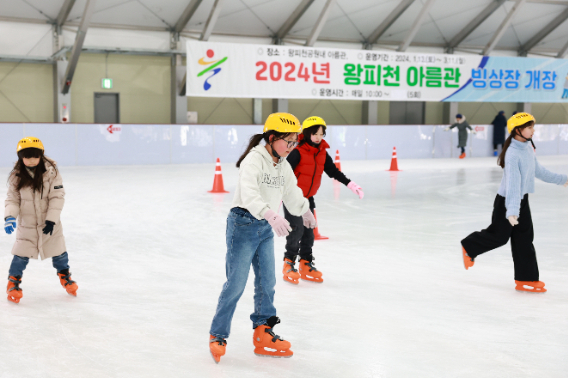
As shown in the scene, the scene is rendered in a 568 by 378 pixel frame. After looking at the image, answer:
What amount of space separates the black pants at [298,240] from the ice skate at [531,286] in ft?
5.58

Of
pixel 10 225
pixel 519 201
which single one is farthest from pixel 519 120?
pixel 10 225

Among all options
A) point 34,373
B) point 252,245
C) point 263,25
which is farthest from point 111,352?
point 263,25

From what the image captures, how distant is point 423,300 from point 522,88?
18530 millimetres

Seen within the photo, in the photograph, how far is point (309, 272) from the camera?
4.91 meters

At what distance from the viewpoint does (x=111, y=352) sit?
10.6ft

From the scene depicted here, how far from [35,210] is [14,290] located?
2.08 feet

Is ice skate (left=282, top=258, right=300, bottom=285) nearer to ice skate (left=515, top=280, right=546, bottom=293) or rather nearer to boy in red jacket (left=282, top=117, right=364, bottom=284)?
boy in red jacket (left=282, top=117, right=364, bottom=284)

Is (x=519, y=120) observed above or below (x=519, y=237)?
above

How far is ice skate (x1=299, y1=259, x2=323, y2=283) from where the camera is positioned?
16.0 ft

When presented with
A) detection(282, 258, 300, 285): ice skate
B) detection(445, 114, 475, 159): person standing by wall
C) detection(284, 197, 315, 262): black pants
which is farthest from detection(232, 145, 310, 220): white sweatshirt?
detection(445, 114, 475, 159): person standing by wall

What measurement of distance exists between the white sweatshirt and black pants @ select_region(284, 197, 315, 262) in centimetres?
134

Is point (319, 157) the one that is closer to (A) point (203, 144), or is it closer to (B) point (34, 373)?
(B) point (34, 373)

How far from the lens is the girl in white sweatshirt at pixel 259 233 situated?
307 cm

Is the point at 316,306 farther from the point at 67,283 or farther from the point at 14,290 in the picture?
the point at 14,290
